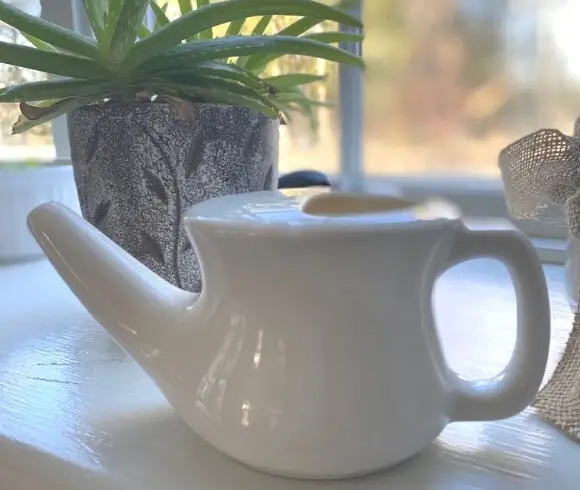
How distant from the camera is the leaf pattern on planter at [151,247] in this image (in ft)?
1.40

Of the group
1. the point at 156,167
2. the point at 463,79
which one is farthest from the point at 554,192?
the point at 463,79

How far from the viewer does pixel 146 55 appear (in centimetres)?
38

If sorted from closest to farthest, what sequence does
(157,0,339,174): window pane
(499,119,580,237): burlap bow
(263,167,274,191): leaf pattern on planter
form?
1. (499,119,580,237): burlap bow
2. (263,167,274,191): leaf pattern on planter
3. (157,0,339,174): window pane

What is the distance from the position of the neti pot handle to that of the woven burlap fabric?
0.05 meters

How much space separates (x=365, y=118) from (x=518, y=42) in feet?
0.58

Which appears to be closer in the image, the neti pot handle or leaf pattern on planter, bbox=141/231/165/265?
the neti pot handle

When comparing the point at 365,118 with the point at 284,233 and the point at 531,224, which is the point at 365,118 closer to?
the point at 531,224

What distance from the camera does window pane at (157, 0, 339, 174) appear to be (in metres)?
0.79

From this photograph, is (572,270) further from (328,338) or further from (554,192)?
(328,338)

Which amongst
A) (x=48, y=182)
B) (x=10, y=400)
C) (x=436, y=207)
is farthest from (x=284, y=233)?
(x=48, y=182)

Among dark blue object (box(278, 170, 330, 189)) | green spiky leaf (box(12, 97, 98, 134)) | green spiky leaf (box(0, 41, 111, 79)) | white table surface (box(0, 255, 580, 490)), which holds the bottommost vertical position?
white table surface (box(0, 255, 580, 490))

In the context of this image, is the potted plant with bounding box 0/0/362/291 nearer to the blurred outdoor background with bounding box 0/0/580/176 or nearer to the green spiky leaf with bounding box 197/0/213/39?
the green spiky leaf with bounding box 197/0/213/39

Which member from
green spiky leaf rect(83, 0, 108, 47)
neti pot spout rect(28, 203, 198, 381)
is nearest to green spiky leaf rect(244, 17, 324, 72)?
green spiky leaf rect(83, 0, 108, 47)

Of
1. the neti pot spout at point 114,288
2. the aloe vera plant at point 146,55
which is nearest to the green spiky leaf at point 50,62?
the aloe vera plant at point 146,55
